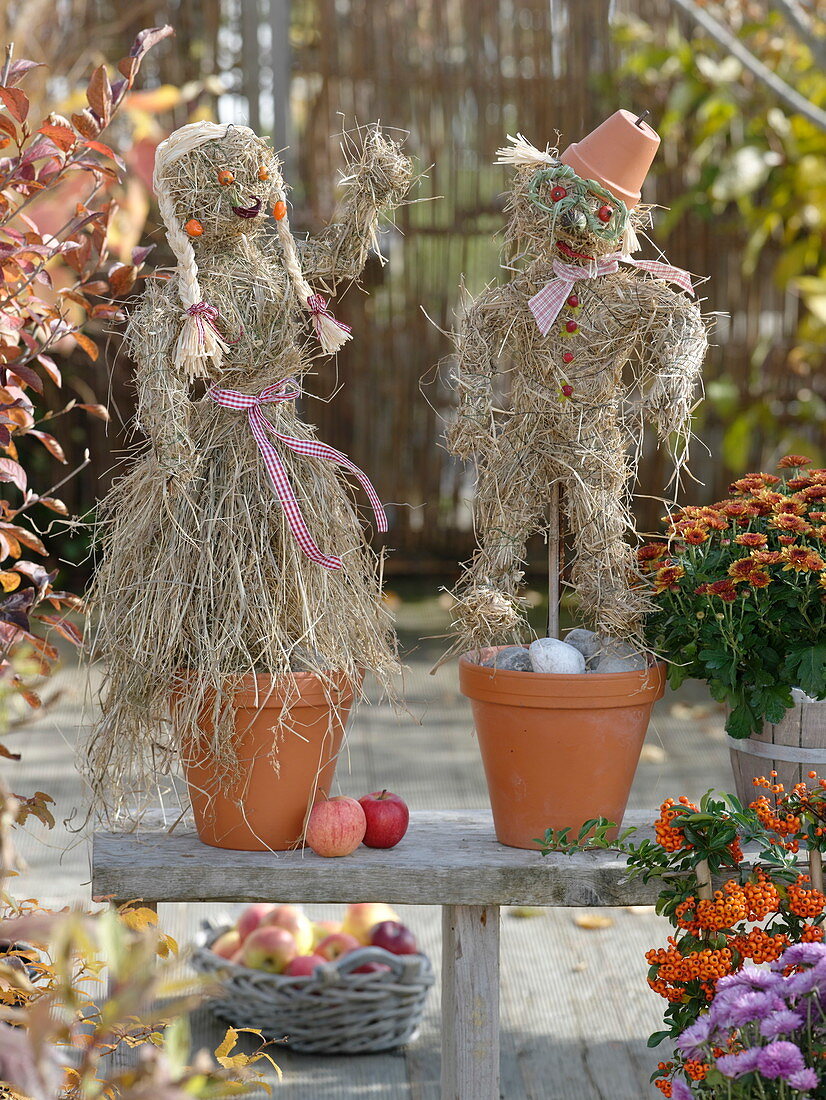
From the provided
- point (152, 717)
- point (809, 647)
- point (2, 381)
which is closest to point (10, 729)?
point (152, 717)

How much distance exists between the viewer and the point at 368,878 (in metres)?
1.68

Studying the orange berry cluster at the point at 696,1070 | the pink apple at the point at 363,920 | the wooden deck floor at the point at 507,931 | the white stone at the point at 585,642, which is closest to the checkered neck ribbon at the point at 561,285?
the white stone at the point at 585,642

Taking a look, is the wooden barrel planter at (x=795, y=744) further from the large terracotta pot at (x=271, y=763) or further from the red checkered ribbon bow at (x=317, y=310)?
the red checkered ribbon bow at (x=317, y=310)

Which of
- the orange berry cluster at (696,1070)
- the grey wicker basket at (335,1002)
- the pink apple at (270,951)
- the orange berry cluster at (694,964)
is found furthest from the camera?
the pink apple at (270,951)

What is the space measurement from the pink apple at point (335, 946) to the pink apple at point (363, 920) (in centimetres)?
7

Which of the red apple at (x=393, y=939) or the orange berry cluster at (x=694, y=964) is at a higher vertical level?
the orange berry cluster at (x=694, y=964)

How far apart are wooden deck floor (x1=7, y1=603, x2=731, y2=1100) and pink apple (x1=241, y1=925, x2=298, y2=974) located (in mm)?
181

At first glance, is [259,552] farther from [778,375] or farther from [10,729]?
[778,375]

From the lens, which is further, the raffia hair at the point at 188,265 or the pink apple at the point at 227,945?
the pink apple at the point at 227,945

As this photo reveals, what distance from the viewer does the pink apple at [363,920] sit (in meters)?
2.58

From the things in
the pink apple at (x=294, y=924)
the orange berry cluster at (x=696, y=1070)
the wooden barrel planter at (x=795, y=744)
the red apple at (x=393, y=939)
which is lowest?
the red apple at (x=393, y=939)

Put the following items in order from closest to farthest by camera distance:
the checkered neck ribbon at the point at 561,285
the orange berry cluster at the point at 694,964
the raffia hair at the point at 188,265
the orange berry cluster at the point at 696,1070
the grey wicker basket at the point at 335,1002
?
the orange berry cluster at the point at 696,1070 → the orange berry cluster at the point at 694,964 → the raffia hair at the point at 188,265 → the checkered neck ribbon at the point at 561,285 → the grey wicker basket at the point at 335,1002

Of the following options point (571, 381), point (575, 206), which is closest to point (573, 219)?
point (575, 206)

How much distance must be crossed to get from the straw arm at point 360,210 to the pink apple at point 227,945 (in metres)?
1.45
